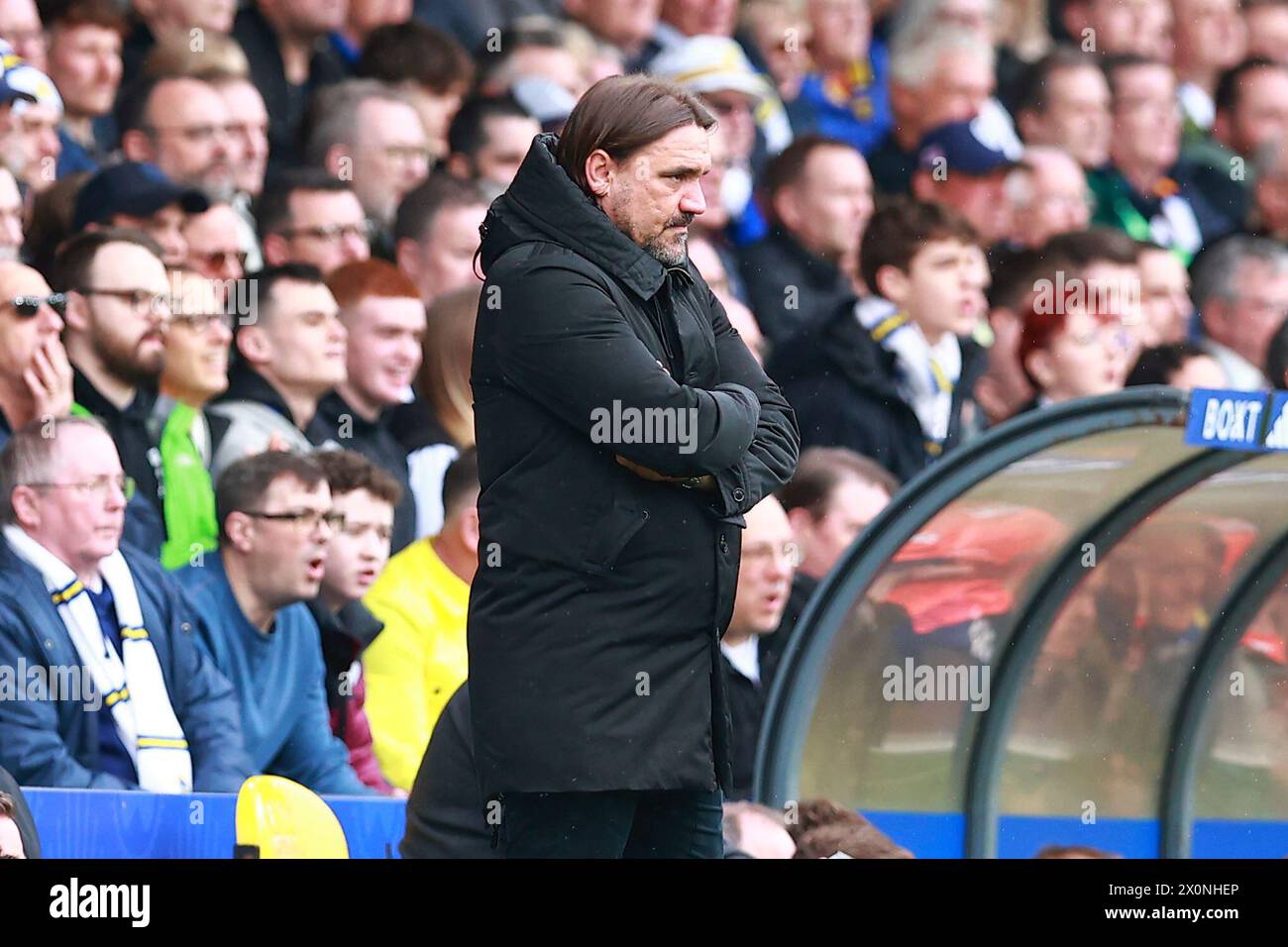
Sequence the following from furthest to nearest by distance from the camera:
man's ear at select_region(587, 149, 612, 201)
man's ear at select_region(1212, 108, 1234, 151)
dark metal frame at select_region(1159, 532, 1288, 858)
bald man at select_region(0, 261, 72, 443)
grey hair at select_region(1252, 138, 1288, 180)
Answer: man's ear at select_region(1212, 108, 1234, 151)
grey hair at select_region(1252, 138, 1288, 180)
dark metal frame at select_region(1159, 532, 1288, 858)
bald man at select_region(0, 261, 72, 443)
man's ear at select_region(587, 149, 612, 201)

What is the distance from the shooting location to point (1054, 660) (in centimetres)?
649

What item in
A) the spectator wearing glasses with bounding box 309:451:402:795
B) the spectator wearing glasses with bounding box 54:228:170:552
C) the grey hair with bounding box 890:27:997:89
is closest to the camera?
the spectator wearing glasses with bounding box 54:228:170:552

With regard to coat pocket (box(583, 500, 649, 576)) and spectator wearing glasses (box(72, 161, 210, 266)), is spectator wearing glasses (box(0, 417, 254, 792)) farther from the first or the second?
coat pocket (box(583, 500, 649, 576))

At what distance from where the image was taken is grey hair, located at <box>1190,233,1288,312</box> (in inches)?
320

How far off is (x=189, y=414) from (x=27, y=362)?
19.0 inches

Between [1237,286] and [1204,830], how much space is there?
2.20 meters

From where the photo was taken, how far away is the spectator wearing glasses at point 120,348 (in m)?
5.92

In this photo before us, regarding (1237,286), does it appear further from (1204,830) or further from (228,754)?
(228,754)

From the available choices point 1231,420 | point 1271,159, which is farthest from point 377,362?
point 1271,159

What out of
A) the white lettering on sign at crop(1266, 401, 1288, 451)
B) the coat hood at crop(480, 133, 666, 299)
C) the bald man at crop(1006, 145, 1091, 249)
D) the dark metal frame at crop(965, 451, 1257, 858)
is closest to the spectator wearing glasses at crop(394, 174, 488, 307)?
the dark metal frame at crop(965, 451, 1257, 858)

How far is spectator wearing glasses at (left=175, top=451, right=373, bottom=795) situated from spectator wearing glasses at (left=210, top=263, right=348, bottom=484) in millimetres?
171

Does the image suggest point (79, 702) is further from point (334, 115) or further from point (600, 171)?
point (600, 171)
